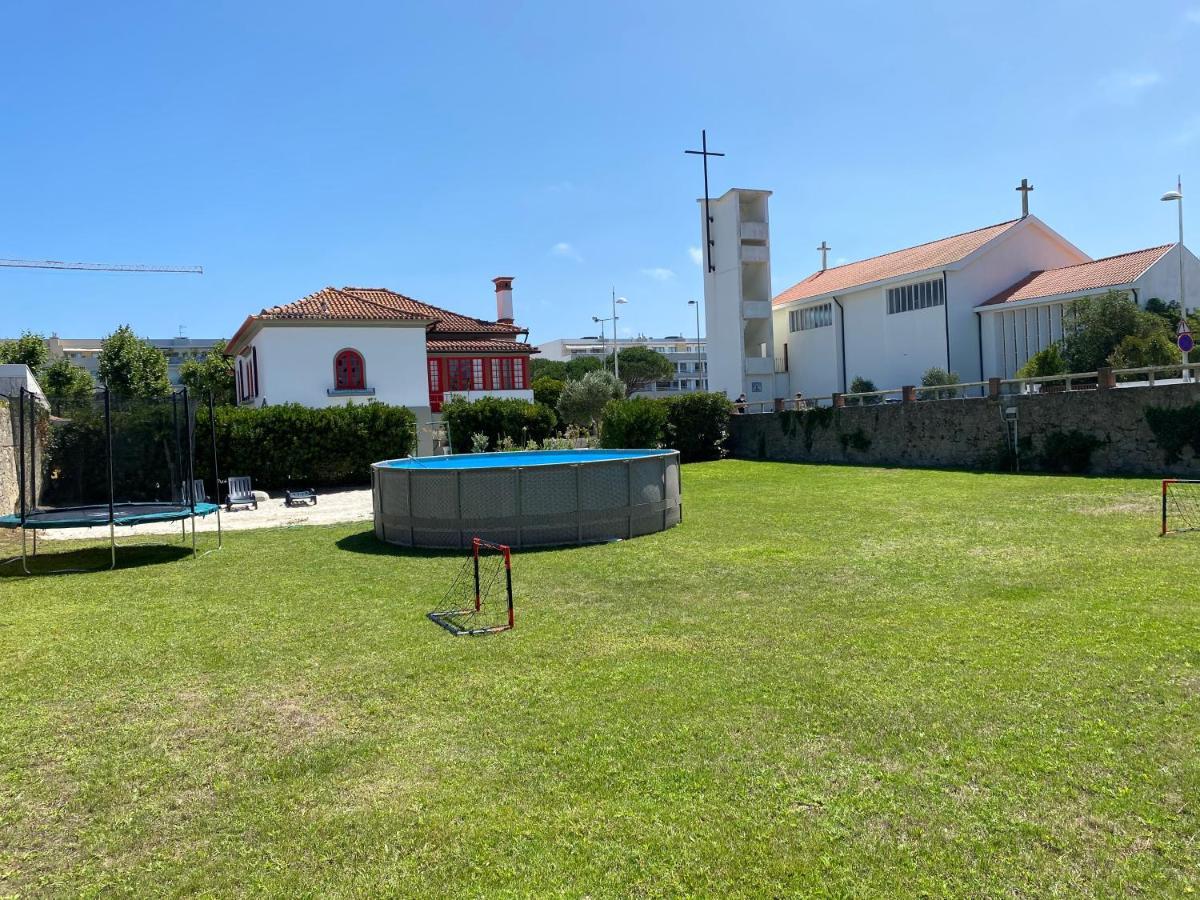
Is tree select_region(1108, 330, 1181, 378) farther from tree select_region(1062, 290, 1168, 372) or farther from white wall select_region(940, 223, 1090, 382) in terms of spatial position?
white wall select_region(940, 223, 1090, 382)

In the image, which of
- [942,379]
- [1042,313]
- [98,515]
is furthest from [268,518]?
[1042,313]

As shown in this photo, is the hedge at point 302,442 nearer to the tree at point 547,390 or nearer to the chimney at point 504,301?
the chimney at point 504,301

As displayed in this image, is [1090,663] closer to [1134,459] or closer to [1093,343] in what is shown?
[1134,459]

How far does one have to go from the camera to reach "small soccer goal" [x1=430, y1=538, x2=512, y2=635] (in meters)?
8.56

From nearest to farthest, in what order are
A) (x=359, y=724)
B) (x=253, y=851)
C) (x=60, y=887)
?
(x=60, y=887) → (x=253, y=851) → (x=359, y=724)

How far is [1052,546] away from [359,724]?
1021cm

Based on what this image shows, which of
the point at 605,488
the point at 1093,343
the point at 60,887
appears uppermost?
the point at 1093,343

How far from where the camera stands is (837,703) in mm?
6016

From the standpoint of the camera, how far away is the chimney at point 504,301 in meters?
53.7

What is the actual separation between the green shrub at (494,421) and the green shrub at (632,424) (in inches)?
96.6

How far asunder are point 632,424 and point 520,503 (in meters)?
19.3

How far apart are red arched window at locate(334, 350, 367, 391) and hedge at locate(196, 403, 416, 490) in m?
6.90

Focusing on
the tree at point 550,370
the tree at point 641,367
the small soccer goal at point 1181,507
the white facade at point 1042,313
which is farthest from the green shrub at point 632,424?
the tree at point 641,367

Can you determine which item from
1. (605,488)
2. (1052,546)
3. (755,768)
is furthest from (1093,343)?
(755,768)
